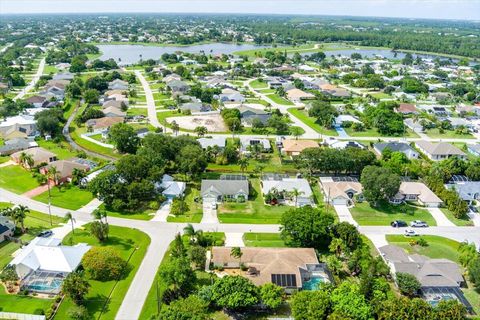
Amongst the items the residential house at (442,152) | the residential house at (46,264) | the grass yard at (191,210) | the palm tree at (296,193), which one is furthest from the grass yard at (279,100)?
the residential house at (46,264)

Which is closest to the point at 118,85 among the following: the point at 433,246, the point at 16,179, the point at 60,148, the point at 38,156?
the point at 60,148

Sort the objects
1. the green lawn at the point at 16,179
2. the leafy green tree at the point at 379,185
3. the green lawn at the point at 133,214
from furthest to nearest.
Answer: the green lawn at the point at 16,179
the leafy green tree at the point at 379,185
the green lawn at the point at 133,214

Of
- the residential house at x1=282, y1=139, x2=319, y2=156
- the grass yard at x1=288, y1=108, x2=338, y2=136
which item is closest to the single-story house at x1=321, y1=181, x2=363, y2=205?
the residential house at x1=282, y1=139, x2=319, y2=156

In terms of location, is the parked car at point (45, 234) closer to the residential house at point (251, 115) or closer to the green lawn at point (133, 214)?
the green lawn at point (133, 214)

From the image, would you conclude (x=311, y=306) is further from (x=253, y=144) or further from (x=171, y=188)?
(x=253, y=144)

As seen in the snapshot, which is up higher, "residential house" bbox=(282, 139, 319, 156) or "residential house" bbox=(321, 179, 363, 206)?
"residential house" bbox=(282, 139, 319, 156)

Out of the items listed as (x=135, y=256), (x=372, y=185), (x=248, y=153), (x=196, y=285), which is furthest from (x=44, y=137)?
(x=372, y=185)

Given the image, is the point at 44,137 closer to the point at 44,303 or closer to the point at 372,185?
the point at 44,303

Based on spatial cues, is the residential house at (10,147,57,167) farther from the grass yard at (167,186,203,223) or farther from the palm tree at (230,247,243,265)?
the palm tree at (230,247,243,265)
